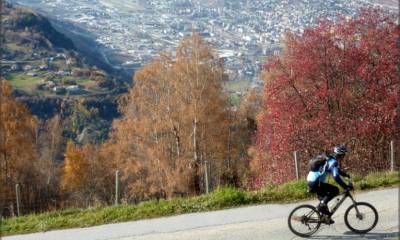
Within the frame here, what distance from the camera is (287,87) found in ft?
78.8

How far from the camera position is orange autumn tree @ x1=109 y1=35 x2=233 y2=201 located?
116ft

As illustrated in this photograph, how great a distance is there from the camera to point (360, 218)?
10523mm

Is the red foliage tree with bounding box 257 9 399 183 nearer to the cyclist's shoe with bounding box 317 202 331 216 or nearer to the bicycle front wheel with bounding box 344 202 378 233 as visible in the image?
the bicycle front wheel with bounding box 344 202 378 233

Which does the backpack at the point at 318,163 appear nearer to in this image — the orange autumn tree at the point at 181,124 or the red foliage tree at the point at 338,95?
the red foliage tree at the point at 338,95

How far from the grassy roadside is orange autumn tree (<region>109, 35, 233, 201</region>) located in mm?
19368

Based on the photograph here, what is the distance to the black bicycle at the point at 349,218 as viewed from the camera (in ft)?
34.5

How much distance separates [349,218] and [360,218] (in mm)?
208

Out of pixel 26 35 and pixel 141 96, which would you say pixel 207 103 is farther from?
pixel 26 35

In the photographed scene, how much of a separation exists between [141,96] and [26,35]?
563 feet

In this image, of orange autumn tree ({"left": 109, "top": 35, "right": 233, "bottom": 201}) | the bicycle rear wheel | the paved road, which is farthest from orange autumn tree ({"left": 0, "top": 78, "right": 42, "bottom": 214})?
the bicycle rear wheel

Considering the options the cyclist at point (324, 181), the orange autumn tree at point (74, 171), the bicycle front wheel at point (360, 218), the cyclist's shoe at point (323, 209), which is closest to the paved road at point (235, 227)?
the bicycle front wheel at point (360, 218)

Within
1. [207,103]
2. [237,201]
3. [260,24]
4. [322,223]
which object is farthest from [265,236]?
[260,24]

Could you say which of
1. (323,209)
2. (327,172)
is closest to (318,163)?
(327,172)

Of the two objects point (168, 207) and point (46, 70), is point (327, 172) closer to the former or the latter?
point (168, 207)
